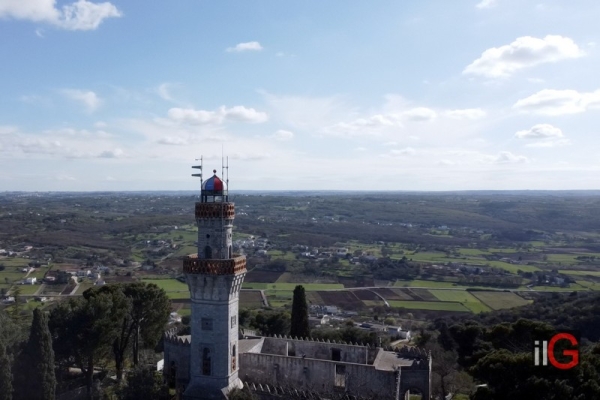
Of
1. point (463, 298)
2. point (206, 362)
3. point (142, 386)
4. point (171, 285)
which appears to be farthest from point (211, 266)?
point (463, 298)

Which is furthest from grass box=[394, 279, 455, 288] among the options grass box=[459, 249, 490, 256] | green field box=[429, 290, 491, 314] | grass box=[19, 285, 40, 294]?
grass box=[19, 285, 40, 294]

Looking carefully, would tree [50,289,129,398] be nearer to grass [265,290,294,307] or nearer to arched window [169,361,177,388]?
arched window [169,361,177,388]

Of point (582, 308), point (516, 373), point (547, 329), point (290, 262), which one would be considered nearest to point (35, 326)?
point (516, 373)

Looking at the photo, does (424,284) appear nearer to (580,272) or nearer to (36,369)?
(580,272)

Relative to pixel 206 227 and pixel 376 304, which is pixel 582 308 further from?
pixel 206 227

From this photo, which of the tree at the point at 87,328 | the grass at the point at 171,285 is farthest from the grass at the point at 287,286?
the tree at the point at 87,328

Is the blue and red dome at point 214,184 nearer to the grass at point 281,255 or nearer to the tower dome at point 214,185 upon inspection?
the tower dome at point 214,185
